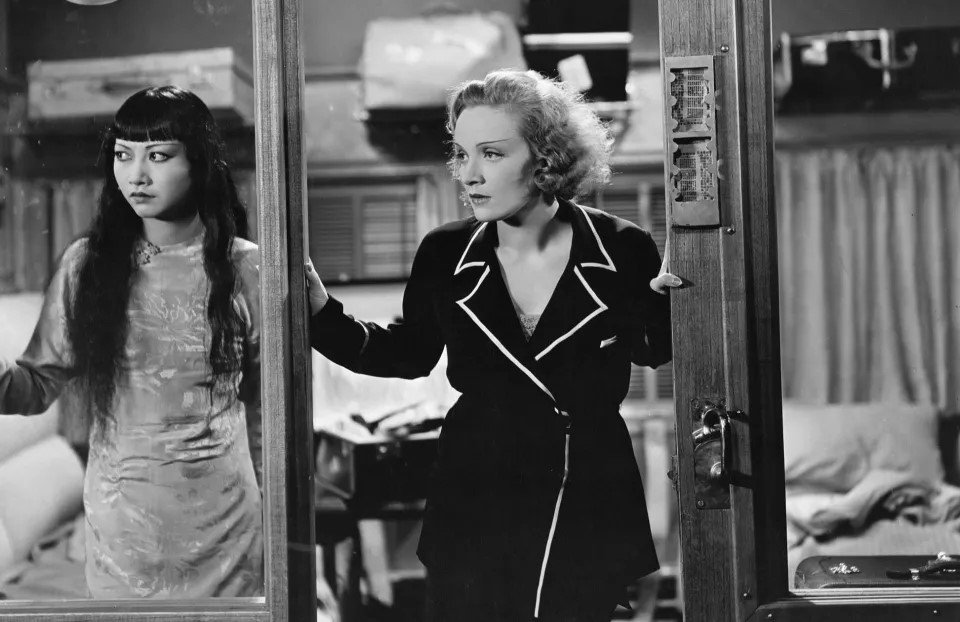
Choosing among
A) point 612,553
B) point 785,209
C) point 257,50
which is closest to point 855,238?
point 785,209

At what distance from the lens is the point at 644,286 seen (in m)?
2.21

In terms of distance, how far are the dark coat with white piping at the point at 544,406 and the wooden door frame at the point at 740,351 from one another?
93 mm

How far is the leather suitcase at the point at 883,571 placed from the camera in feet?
7.13

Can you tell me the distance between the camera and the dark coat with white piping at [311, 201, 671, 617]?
219 cm

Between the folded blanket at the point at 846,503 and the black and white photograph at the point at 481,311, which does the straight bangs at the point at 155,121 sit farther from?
the folded blanket at the point at 846,503

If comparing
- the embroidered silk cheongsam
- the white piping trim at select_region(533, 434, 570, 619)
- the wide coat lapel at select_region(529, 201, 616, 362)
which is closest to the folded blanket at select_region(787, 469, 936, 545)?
the white piping trim at select_region(533, 434, 570, 619)

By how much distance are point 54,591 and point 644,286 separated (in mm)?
1551

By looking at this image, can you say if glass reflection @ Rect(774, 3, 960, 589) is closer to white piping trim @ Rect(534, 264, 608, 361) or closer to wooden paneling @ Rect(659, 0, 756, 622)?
wooden paneling @ Rect(659, 0, 756, 622)

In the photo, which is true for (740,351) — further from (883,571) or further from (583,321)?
(883,571)

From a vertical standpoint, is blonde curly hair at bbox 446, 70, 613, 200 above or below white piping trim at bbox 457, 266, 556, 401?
above

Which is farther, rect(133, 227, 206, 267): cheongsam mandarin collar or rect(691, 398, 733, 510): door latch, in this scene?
rect(133, 227, 206, 267): cheongsam mandarin collar

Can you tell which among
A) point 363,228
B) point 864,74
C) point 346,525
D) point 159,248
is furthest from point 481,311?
point 864,74

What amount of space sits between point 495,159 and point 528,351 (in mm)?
450

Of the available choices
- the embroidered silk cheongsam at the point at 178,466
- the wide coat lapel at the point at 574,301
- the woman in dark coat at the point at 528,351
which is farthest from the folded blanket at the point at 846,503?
the embroidered silk cheongsam at the point at 178,466
